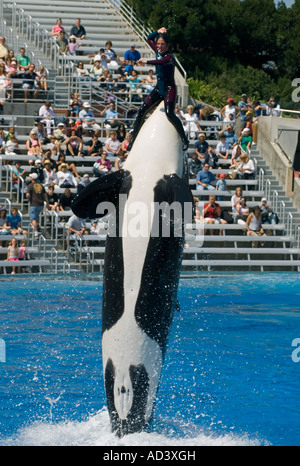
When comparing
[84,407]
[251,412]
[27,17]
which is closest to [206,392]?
[251,412]

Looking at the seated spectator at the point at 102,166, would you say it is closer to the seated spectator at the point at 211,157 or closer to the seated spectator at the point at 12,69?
the seated spectator at the point at 211,157

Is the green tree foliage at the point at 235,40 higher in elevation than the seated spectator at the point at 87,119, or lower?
higher

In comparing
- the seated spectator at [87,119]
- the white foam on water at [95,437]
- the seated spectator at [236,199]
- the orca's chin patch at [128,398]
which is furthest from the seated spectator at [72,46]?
the orca's chin patch at [128,398]

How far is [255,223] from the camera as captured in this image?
2370 centimetres

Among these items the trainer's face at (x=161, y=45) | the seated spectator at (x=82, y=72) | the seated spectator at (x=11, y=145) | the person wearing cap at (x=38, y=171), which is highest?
the seated spectator at (x=82, y=72)

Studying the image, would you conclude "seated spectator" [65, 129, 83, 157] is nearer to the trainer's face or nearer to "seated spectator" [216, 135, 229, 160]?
"seated spectator" [216, 135, 229, 160]

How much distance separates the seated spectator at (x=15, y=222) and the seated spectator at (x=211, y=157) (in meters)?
6.30

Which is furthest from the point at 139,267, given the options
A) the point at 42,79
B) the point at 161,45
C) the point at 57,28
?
the point at 57,28

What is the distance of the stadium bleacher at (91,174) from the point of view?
70.4 ft

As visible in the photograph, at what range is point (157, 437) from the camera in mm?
8516

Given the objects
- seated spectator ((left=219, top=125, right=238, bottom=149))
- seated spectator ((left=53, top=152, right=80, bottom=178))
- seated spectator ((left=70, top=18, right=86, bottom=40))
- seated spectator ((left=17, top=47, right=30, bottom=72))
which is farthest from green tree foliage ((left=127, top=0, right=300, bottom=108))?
seated spectator ((left=53, top=152, right=80, bottom=178))

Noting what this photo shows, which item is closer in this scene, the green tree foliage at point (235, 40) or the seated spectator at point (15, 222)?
the seated spectator at point (15, 222)

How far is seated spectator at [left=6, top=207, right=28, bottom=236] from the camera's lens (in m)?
21.2
